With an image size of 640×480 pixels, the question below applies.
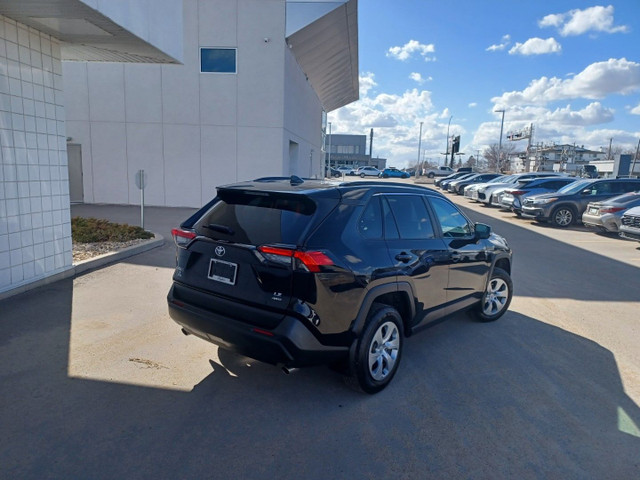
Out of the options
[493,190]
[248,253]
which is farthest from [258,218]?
[493,190]

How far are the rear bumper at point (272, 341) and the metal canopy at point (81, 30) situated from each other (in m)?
4.12

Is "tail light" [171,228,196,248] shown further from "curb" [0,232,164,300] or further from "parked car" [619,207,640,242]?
"parked car" [619,207,640,242]

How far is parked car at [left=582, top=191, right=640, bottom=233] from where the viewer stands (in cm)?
1311

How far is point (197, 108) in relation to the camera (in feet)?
53.6

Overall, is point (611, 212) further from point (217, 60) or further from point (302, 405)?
point (217, 60)

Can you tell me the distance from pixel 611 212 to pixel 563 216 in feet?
8.15

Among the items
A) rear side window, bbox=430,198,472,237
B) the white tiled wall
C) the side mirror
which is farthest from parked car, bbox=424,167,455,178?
the white tiled wall

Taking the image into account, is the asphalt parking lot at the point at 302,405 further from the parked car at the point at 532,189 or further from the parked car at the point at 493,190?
the parked car at the point at 493,190

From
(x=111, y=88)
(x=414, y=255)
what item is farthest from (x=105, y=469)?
(x=111, y=88)

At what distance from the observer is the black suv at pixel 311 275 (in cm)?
315

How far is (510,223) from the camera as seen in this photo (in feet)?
53.9

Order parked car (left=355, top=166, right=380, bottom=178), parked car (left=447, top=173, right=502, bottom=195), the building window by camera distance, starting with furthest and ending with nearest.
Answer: parked car (left=355, top=166, right=380, bottom=178) < parked car (left=447, top=173, right=502, bottom=195) < the building window

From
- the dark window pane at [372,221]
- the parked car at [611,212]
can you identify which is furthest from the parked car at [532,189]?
the dark window pane at [372,221]

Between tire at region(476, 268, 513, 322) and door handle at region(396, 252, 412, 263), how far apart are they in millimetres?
1943
